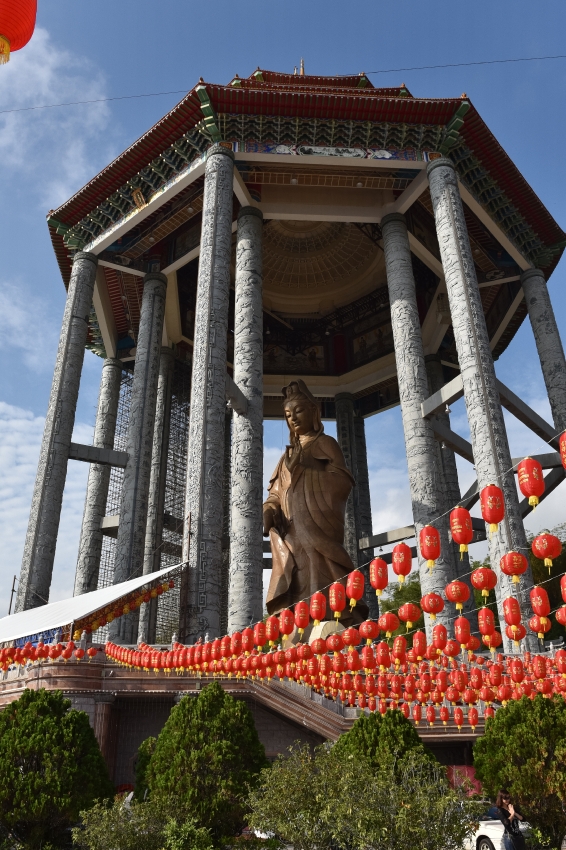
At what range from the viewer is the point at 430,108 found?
1781cm

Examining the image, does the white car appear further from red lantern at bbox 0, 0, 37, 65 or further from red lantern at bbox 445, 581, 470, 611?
red lantern at bbox 0, 0, 37, 65

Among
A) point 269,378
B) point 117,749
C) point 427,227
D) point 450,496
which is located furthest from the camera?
point 269,378

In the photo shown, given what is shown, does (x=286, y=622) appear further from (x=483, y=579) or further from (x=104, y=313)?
(x=104, y=313)

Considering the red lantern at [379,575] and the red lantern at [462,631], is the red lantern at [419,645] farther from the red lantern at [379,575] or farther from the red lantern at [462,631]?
the red lantern at [379,575]

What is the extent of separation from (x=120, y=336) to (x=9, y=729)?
59.4 feet

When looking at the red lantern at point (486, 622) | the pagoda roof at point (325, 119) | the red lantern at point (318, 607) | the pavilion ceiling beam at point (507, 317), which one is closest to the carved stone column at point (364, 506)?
the pavilion ceiling beam at point (507, 317)

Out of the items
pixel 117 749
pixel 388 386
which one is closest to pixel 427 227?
pixel 388 386

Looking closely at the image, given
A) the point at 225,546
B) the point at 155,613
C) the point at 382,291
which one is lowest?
the point at 155,613

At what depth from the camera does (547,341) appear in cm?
1948

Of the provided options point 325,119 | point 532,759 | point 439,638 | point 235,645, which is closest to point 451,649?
point 439,638

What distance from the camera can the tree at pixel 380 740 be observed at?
7837mm

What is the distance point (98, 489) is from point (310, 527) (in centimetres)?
771

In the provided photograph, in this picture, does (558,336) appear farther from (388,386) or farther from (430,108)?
(388,386)

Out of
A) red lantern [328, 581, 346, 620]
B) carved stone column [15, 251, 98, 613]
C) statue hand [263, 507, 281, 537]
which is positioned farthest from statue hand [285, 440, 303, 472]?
red lantern [328, 581, 346, 620]
